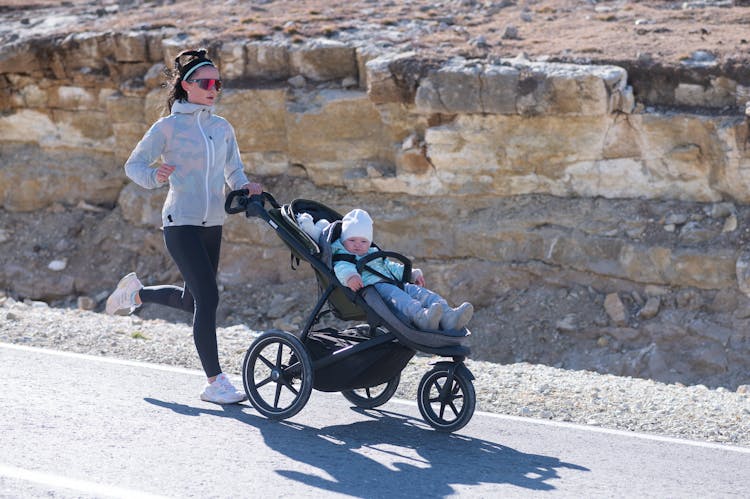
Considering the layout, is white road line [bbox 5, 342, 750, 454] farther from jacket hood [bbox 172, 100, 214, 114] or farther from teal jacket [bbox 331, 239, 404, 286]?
jacket hood [bbox 172, 100, 214, 114]

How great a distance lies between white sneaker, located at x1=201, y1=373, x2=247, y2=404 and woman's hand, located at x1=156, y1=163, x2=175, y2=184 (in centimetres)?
133

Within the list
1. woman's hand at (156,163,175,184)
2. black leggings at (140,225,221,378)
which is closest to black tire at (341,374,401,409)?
black leggings at (140,225,221,378)

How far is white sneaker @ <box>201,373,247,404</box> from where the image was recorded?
22.0ft

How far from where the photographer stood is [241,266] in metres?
14.1

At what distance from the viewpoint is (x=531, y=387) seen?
768 cm

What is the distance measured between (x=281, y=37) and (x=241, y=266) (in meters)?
3.14

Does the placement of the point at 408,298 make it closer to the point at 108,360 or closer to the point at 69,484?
the point at 69,484

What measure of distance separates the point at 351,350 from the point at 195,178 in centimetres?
152

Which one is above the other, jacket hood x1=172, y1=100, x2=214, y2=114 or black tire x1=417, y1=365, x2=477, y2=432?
jacket hood x1=172, y1=100, x2=214, y2=114

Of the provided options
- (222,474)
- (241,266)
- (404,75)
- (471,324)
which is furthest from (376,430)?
(241,266)

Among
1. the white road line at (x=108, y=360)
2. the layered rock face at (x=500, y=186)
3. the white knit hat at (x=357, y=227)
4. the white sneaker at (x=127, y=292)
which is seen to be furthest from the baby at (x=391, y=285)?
the layered rock face at (x=500, y=186)

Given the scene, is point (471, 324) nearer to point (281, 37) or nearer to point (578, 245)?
point (578, 245)

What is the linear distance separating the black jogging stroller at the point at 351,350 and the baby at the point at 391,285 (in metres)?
0.05

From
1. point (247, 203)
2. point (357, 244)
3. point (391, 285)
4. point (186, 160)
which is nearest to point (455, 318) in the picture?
point (391, 285)
